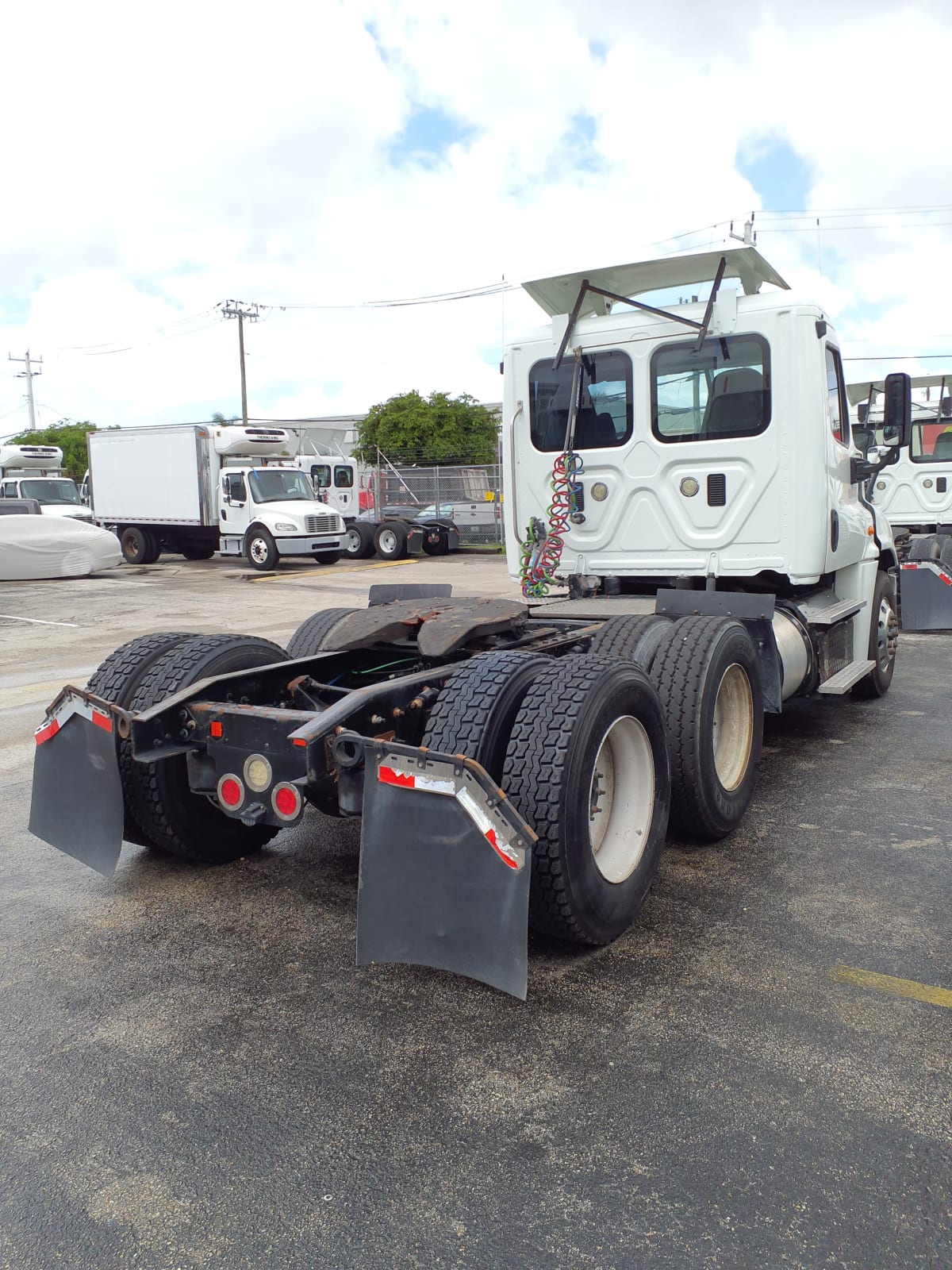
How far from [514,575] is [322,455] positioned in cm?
2392

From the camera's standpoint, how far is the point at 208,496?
81.3 feet

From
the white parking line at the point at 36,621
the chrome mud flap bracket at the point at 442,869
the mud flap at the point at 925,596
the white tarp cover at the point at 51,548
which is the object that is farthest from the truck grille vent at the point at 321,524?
the chrome mud flap bracket at the point at 442,869

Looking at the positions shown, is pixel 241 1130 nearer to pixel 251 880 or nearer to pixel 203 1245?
pixel 203 1245

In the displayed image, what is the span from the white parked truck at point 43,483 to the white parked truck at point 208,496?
80 cm

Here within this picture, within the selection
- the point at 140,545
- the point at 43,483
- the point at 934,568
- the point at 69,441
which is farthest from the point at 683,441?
the point at 69,441

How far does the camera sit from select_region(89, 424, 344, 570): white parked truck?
23703mm

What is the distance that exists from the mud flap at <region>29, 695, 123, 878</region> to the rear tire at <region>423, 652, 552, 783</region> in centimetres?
121

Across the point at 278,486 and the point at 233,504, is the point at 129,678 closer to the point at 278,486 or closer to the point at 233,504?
the point at 233,504

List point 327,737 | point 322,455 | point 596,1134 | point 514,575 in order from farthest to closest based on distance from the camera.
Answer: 1. point 322,455
2. point 514,575
3. point 327,737
4. point 596,1134

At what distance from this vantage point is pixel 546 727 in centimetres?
340

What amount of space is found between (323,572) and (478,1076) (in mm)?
20337

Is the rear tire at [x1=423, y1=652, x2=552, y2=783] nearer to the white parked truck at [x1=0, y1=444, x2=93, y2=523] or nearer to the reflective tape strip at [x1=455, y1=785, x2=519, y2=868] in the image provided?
the reflective tape strip at [x1=455, y1=785, x2=519, y2=868]

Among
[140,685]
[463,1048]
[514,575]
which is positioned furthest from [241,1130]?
[514,575]

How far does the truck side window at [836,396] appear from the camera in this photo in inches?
241
